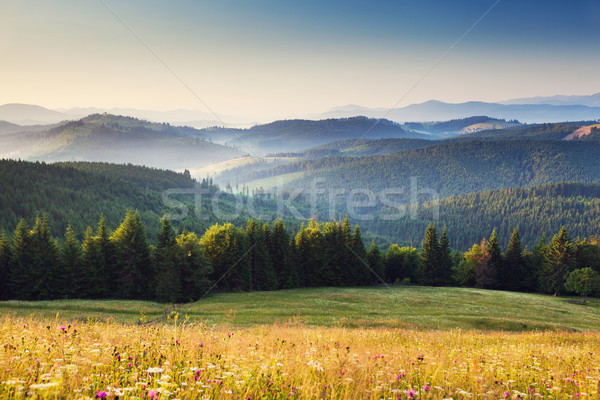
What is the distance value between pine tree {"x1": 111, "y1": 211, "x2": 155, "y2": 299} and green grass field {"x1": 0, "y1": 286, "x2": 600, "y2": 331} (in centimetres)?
883

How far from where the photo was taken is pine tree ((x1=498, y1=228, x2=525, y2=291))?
257ft

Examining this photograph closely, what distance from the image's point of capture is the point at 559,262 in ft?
233

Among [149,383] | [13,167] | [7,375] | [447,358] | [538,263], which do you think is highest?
[13,167]

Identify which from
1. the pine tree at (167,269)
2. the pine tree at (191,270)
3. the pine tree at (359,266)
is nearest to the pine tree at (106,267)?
the pine tree at (167,269)

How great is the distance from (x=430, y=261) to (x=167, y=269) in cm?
5867

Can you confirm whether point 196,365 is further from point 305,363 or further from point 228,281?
point 228,281

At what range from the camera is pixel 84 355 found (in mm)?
6984

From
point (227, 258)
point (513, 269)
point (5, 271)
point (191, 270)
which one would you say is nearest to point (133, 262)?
point (191, 270)

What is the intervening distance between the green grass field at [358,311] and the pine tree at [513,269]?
16581 millimetres

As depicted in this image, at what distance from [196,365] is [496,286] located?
8642 centimetres

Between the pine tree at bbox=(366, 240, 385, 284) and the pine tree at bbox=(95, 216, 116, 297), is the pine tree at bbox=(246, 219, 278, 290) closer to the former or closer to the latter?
the pine tree at bbox=(95, 216, 116, 297)

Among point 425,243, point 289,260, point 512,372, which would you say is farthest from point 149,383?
point 425,243

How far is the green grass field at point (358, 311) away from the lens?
29828 mm

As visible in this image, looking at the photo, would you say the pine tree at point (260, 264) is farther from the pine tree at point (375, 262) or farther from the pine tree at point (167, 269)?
the pine tree at point (375, 262)
